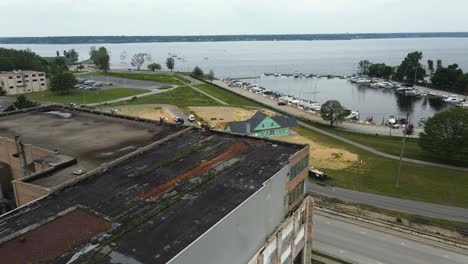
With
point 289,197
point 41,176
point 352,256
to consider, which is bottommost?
point 352,256

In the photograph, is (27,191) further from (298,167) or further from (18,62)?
(18,62)

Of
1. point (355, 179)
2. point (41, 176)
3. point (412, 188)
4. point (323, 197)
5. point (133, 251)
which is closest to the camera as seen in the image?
point (133, 251)

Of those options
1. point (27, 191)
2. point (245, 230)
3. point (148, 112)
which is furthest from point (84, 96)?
point (245, 230)

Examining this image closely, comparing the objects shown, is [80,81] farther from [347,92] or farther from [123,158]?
[123,158]

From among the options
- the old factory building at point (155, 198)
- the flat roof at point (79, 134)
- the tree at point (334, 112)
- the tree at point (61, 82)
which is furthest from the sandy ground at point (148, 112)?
the old factory building at point (155, 198)

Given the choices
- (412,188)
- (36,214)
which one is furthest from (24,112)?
(412,188)

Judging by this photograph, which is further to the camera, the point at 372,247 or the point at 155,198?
the point at 372,247

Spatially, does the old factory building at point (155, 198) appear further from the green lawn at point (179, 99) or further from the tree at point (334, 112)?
the green lawn at point (179, 99)
